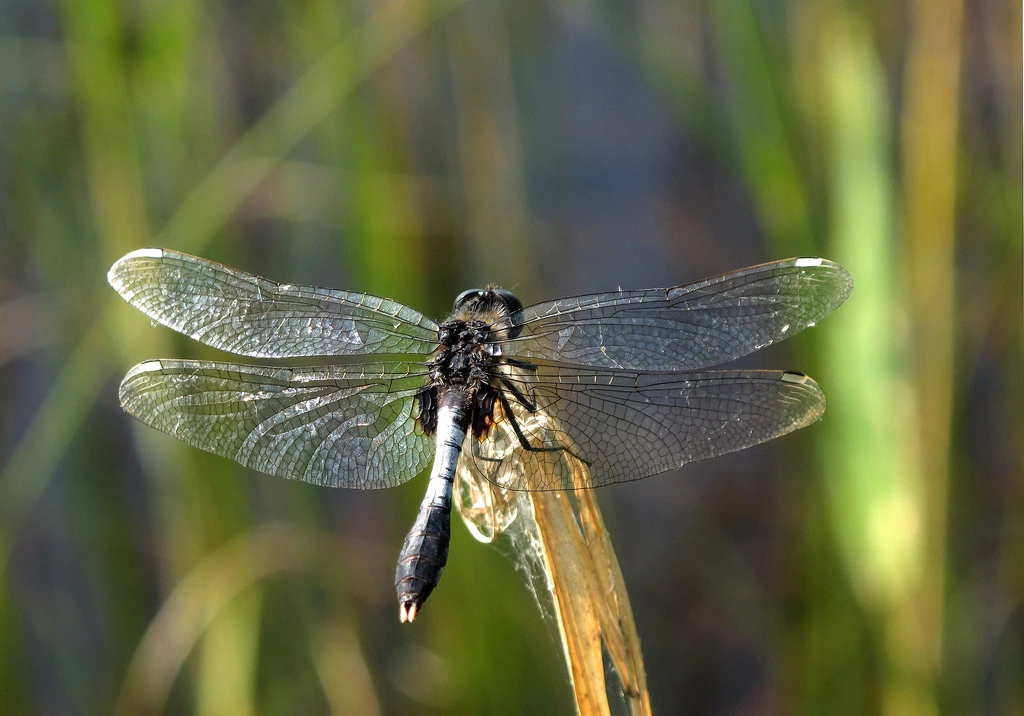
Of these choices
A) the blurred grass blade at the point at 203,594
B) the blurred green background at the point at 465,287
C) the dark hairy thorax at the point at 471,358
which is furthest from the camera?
the blurred grass blade at the point at 203,594

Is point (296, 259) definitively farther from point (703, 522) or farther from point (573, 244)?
point (703, 522)

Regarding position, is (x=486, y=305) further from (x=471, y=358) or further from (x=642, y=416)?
(x=642, y=416)

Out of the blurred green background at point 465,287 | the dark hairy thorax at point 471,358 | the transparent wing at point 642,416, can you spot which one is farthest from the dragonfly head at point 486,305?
the blurred green background at point 465,287

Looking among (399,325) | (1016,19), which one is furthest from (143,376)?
(1016,19)

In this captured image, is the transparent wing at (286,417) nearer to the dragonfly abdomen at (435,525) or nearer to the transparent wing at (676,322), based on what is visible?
the dragonfly abdomen at (435,525)

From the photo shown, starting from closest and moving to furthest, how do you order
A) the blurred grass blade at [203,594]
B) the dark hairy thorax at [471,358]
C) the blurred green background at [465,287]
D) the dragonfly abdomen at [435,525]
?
the dragonfly abdomen at [435,525], the dark hairy thorax at [471,358], the blurred green background at [465,287], the blurred grass blade at [203,594]

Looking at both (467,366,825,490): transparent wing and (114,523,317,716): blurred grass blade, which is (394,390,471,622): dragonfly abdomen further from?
(114,523,317,716): blurred grass blade

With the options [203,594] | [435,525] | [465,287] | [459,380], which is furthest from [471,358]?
[203,594]

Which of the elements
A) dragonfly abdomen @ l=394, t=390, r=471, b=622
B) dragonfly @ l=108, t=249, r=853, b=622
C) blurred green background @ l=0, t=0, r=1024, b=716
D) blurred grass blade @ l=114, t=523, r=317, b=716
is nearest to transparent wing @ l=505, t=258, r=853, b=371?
dragonfly @ l=108, t=249, r=853, b=622
